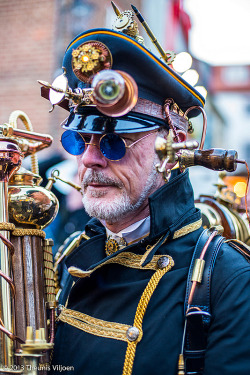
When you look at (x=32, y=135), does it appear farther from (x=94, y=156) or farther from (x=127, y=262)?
(x=127, y=262)

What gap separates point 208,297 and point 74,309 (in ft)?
1.97

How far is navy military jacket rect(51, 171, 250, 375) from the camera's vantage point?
5.22 ft

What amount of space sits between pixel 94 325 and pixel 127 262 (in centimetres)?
27

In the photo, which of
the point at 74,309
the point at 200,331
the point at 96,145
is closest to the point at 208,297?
the point at 200,331

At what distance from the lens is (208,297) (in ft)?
5.39

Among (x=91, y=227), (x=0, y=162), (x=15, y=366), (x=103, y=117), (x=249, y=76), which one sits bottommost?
(x=15, y=366)

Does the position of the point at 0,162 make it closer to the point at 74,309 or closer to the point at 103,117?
the point at 103,117

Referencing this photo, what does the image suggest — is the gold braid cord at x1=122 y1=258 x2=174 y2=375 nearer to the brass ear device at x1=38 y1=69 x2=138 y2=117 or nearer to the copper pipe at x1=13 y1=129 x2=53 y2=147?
the brass ear device at x1=38 y1=69 x2=138 y2=117

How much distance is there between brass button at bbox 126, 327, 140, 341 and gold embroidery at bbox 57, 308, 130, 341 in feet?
0.07

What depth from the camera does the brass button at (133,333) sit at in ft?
5.53

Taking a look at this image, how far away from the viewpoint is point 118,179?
194cm

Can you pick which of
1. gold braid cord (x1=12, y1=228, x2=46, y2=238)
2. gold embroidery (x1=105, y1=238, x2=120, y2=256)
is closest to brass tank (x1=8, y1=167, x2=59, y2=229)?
gold braid cord (x1=12, y1=228, x2=46, y2=238)

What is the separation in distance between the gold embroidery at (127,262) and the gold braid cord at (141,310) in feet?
0.14

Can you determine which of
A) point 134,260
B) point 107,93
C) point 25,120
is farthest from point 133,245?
point 25,120
